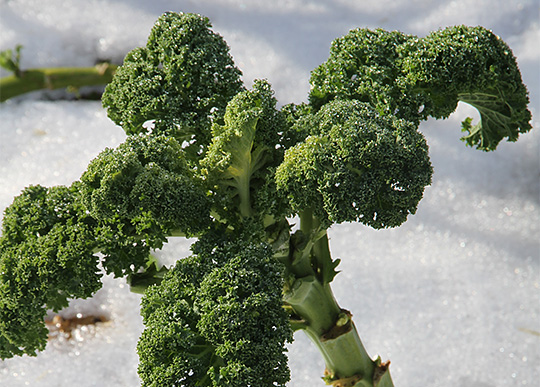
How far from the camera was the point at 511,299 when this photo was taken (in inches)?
63.6

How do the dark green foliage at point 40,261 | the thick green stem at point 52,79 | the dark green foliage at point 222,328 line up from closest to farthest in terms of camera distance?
the dark green foliage at point 222,328 → the dark green foliage at point 40,261 → the thick green stem at point 52,79

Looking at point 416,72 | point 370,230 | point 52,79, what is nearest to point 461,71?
point 416,72

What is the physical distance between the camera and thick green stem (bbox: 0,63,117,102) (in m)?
1.92

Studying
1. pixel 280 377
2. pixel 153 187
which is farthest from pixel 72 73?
pixel 280 377

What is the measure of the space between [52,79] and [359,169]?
134cm

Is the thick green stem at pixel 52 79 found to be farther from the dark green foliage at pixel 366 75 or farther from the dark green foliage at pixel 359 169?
the dark green foliage at pixel 359 169

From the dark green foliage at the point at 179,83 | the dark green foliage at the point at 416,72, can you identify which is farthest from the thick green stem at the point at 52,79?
the dark green foliage at the point at 416,72

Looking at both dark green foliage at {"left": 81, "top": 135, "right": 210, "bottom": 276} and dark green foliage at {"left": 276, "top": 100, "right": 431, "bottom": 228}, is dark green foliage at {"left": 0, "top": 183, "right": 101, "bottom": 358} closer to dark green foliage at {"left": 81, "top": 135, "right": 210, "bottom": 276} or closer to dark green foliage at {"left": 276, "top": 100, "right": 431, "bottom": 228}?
dark green foliage at {"left": 81, "top": 135, "right": 210, "bottom": 276}

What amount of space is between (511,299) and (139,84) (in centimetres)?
105

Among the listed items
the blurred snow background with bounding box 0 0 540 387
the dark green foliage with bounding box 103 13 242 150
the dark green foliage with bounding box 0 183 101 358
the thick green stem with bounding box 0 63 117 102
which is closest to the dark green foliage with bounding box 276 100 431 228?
the dark green foliage with bounding box 103 13 242 150

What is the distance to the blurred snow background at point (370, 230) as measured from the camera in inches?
59.6

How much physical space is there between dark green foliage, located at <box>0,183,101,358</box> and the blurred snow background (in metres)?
0.56

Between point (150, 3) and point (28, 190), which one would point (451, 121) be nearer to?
point (150, 3)

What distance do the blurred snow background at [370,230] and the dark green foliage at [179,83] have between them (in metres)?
0.71
